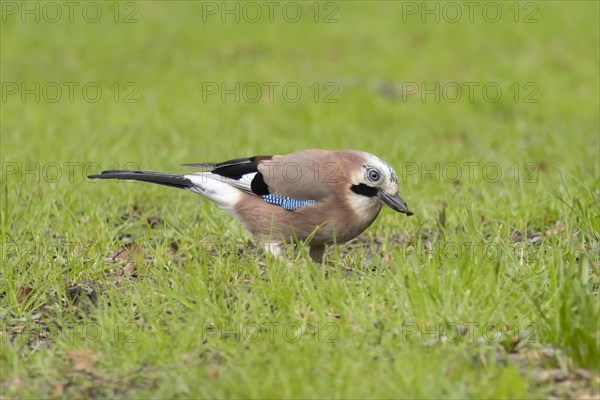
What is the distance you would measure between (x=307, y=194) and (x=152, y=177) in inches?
43.6

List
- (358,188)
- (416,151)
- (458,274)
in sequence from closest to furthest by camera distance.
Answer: (458,274)
(358,188)
(416,151)

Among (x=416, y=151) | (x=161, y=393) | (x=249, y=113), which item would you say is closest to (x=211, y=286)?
(x=161, y=393)

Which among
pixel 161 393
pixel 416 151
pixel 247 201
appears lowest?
pixel 161 393

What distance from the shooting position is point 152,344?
445 centimetres

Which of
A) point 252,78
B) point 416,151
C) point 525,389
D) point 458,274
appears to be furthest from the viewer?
point 252,78

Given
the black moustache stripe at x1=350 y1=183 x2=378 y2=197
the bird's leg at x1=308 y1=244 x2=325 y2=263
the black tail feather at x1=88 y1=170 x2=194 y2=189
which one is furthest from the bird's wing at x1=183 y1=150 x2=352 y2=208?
the bird's leg at x1=308 y1=244 x2=325 y2=263

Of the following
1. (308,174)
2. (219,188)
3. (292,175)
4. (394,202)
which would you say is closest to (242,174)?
(219,188)

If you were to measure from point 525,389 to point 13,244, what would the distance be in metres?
3.60

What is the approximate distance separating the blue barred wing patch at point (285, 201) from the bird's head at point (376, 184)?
0.98 feet

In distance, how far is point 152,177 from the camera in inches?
247

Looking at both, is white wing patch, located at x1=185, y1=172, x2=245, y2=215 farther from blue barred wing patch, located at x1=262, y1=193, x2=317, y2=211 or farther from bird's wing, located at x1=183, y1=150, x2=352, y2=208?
blue barred wing patch, located at x1=262, y1=193, x2=317, y2=211

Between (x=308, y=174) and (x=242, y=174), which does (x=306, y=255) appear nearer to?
(x=308, y=174)

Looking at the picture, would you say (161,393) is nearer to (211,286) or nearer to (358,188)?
(211,286)

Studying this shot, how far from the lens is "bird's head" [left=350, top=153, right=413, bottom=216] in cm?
576
